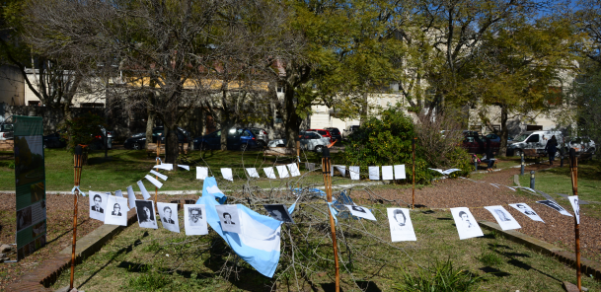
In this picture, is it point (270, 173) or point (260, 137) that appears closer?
point (270, 173)

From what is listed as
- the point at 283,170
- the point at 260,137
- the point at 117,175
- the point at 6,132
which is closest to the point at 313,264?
the point at 283,170

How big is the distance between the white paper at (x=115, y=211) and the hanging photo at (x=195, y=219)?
934 mm

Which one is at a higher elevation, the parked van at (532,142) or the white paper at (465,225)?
the parked van at (532,142)

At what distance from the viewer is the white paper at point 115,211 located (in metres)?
5.49

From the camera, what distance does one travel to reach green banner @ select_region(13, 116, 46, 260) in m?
6.06

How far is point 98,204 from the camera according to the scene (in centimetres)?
556

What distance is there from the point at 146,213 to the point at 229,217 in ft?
4.53

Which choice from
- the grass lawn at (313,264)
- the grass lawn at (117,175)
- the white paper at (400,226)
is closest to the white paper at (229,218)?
the grass lawn at (313,264)

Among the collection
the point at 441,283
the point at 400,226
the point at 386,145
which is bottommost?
the point at 441,283

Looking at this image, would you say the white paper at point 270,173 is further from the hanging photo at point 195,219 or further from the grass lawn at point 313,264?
the hanging photo at point 195,219

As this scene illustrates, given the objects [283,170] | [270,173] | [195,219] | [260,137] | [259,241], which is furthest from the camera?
[260,137]

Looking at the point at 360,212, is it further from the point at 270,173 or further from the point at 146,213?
the point at 270,173

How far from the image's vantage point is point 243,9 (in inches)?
622

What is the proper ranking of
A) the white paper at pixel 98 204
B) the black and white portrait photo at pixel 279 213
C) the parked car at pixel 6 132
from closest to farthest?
1. the black and white portrait photo at pixel 279 213
2. the white paper at pixel 98 204
3. the parked car at pixel 6 132
